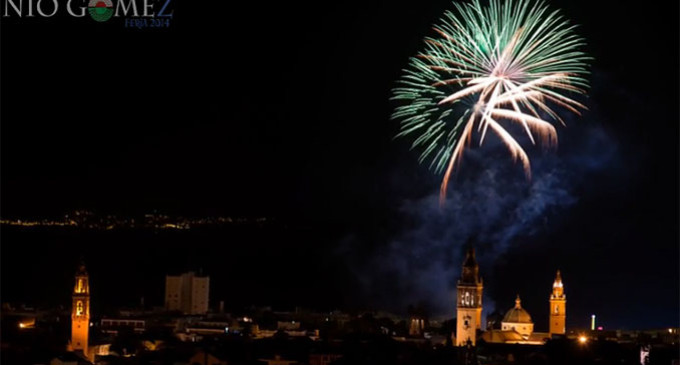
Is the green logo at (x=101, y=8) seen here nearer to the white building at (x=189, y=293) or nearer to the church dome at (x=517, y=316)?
the church dome at (x=517, y=316)

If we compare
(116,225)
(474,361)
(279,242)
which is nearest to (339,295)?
(279,242)

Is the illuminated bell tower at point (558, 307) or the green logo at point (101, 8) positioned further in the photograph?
the illuminated bell tower at point (558, 307)

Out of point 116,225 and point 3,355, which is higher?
point 116,225

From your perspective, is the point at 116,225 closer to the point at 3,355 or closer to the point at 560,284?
the point at 560,284

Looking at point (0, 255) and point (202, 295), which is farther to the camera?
point (202, 295)

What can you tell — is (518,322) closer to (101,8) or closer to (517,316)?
(517,316)

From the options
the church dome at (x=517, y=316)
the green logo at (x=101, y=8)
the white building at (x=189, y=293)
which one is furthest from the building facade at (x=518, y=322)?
the green logo at (x=101, y=8)
